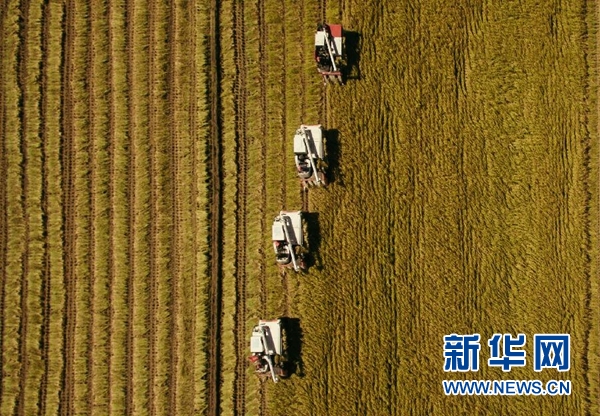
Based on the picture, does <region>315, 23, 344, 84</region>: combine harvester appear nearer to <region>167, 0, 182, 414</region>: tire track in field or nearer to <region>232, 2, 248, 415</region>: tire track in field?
<region>232, 2, 248, 415</region>: tire track in field

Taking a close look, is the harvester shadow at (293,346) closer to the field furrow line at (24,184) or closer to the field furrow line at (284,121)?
the field furrow line at (284,121)

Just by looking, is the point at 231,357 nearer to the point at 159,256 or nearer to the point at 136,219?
the point at 159,256

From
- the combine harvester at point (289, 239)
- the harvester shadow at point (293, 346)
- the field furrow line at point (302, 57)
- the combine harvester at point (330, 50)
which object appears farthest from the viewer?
the field furrow line at point (302, 57)

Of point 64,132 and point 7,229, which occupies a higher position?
point 64,132

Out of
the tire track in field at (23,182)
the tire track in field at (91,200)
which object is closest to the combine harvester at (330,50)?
the tire track in field at (91,200)

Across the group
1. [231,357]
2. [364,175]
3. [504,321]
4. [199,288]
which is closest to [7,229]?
[199,288]
